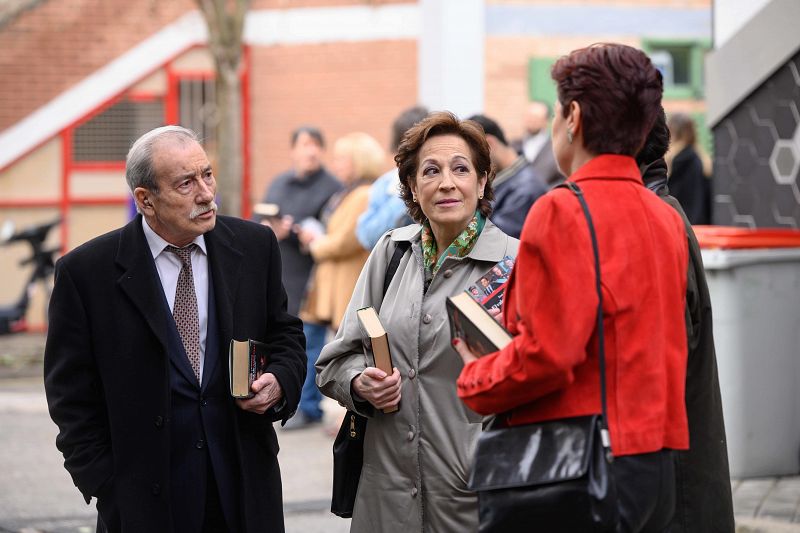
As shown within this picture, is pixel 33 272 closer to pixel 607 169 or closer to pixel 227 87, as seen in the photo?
pixel 227 87

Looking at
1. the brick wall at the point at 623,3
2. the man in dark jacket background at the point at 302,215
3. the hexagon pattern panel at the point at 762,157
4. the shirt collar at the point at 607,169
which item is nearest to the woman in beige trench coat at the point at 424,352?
the shirt collar at the point at 607,169

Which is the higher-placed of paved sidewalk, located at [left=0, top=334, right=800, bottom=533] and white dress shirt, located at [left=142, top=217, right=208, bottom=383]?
white dress shirt, located at [left=142, top=217, right=208, bottom=383]

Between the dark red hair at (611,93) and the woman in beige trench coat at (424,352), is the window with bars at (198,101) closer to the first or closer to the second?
the woman in beige trench coat at (424,352)

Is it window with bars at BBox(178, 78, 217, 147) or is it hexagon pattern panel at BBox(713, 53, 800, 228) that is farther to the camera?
window with bars at BBox(178, 78, 217, 147)

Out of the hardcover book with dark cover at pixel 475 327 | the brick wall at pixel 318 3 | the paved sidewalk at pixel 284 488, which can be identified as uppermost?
the brick wall at pixel 318 3

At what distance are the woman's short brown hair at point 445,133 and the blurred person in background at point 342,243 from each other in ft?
14.5

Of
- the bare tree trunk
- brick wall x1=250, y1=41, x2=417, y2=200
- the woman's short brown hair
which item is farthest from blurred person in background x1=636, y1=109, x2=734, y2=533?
brick wall x1=250, y1=41, x2=417, y2=200

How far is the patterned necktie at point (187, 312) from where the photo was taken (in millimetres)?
4078

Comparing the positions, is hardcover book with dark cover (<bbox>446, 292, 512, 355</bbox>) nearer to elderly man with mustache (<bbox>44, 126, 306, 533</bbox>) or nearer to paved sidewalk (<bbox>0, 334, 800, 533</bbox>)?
elderly man with mustache (<bbox>44, 126, 306, 533</bbox>)

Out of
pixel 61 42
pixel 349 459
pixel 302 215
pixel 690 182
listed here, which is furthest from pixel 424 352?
pixel 61 42

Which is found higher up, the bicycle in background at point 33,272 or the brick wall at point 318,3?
the brick wall at point 318,3

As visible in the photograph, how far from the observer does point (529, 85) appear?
16031 millimetres

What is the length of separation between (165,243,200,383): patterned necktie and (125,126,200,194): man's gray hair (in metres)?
0.23

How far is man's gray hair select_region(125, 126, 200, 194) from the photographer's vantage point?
13.4 feet
